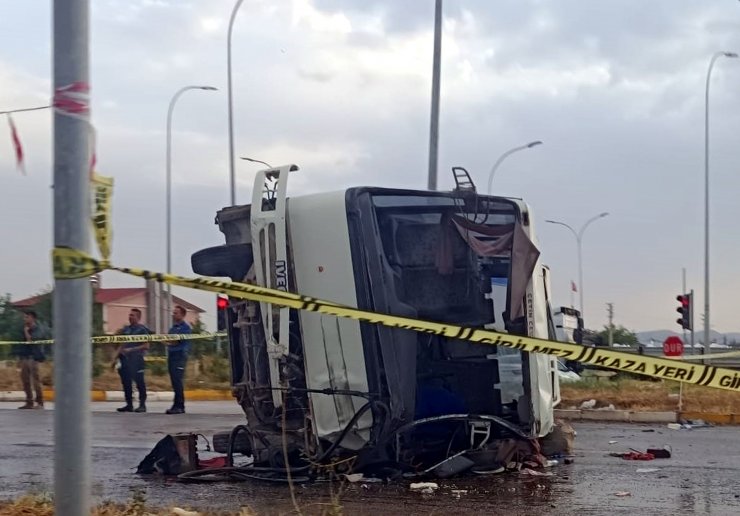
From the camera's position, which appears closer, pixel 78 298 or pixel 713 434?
pixel 78 298

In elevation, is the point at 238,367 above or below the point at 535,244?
below

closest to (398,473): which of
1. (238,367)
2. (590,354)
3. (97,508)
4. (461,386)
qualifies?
(461,386)

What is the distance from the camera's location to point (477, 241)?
Answer: 8.10 m

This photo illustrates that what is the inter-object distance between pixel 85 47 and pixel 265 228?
3.34 metres

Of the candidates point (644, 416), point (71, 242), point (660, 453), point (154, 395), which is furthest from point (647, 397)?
point (71, 242)

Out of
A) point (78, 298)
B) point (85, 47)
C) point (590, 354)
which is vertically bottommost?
point (590, 354)

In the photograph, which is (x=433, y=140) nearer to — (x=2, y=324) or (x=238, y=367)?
(x=238, y=367)

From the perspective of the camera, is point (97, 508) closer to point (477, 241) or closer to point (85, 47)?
point (85, 47)

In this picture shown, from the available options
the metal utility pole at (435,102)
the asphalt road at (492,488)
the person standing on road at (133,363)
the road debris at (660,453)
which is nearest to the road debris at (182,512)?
the asphalt road at (492,488)

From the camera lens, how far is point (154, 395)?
63.4ft

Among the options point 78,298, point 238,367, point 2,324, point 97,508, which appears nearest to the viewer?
point 78,298

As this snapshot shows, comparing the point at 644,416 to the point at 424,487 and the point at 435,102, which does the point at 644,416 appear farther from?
the point at 424,487

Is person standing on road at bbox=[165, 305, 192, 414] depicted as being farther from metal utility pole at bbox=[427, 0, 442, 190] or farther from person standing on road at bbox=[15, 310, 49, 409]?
metal utility pole at bbox=[427, 0, 442, 190]

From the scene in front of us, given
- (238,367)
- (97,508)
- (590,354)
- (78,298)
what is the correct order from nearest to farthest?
1. (78,298)
2. (590,354)
3. (97,508)
4. (238,367)
